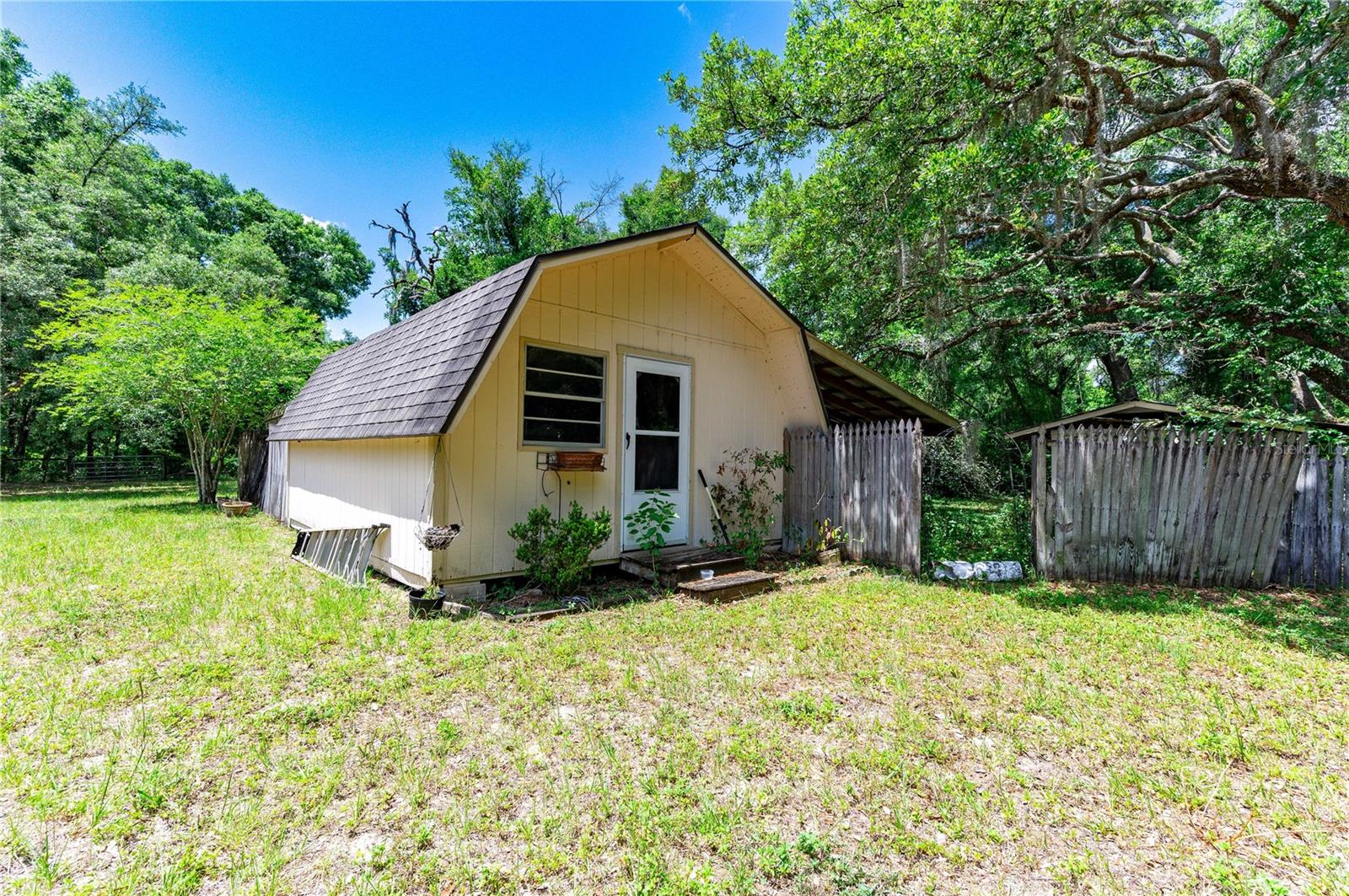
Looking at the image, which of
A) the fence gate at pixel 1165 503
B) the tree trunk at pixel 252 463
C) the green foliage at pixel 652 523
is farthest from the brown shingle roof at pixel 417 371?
the fence gate at pixel 1165 503

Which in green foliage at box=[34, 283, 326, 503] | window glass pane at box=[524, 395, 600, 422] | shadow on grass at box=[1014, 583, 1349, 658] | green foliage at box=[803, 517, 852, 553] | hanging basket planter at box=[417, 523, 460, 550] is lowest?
shadow on grass at box=[1014, 583, 1349, 658]

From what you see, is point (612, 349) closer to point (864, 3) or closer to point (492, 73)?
point (864, 3)

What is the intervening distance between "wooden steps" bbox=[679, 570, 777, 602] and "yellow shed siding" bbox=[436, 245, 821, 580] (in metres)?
1.09

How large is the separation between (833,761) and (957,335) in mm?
11164

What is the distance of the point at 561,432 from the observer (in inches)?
221

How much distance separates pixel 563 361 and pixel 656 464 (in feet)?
5.47

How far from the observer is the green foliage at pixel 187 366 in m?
10.8

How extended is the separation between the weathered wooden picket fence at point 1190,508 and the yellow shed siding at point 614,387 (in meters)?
3.20

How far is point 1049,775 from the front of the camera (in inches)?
94.7

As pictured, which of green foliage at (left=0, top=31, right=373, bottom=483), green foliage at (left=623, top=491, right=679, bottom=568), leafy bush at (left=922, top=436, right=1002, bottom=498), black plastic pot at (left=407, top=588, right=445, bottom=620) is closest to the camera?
black plastic pot at (left=407, top=588, right=445, bottom=620)

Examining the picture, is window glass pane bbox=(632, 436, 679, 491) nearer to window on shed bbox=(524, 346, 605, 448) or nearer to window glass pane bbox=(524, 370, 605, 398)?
window on shed bbox=(524, 346, 605, 448)

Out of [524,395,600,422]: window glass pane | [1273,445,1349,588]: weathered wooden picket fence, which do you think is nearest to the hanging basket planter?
[524,395,600,422]: window glass pane

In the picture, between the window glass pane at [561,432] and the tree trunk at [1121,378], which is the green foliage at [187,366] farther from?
the tree trunk at [1121,378]

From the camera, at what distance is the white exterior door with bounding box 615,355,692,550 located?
20.0 ft
